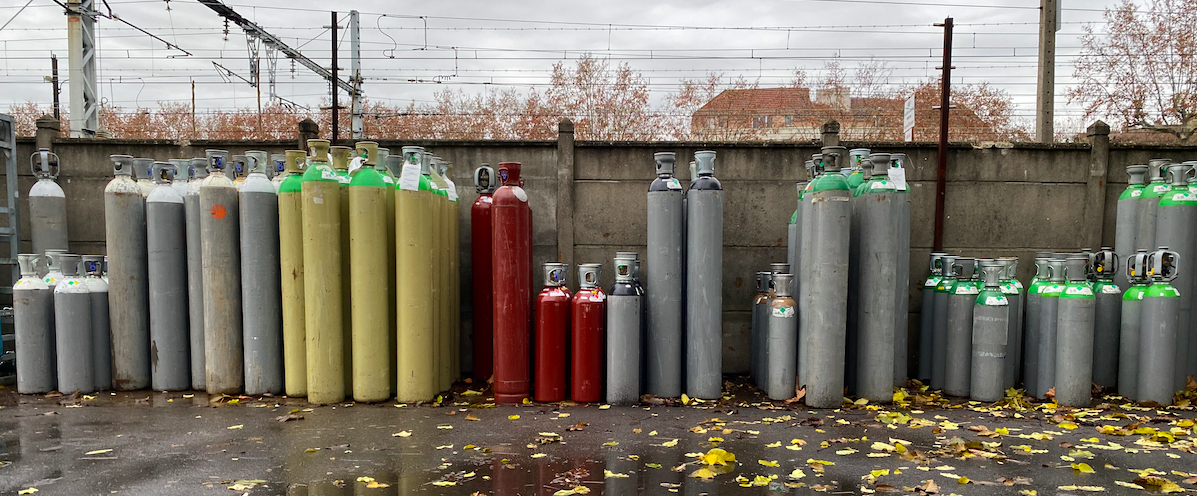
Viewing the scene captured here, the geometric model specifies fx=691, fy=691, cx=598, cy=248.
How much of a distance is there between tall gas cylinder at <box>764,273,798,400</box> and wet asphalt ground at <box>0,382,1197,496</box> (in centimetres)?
18

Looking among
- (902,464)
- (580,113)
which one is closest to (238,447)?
(902,464)

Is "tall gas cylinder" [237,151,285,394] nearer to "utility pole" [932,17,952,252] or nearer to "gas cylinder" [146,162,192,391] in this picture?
"gas cylinder" [146,162,192,391]

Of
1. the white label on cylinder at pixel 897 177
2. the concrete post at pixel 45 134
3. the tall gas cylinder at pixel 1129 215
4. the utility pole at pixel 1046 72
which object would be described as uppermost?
the utility pole at pixel 1046 72

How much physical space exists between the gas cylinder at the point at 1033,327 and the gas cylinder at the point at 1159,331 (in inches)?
25.5

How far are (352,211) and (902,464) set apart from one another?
3882 mm

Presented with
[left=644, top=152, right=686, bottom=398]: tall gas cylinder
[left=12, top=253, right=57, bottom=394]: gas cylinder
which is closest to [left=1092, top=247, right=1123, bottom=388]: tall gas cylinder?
[left=644, top=152, right=686, bottom=398]: tall gas cylinder

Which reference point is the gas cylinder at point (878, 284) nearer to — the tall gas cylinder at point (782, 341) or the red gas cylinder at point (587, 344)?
the tall gas cylinder at point (782, 341)

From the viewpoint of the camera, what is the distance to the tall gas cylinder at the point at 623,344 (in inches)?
197

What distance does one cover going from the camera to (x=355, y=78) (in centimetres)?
1115

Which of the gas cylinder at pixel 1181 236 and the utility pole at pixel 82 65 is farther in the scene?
the utility pole at pixel 82 65

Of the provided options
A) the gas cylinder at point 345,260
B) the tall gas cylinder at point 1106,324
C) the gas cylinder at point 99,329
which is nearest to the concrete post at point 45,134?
the gas cylinder at point 99,329

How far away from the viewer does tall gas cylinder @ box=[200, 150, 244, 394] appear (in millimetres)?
5211

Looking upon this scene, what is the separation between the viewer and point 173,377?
17.7 ft

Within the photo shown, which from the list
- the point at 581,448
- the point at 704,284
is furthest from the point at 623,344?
the point at 581,448
